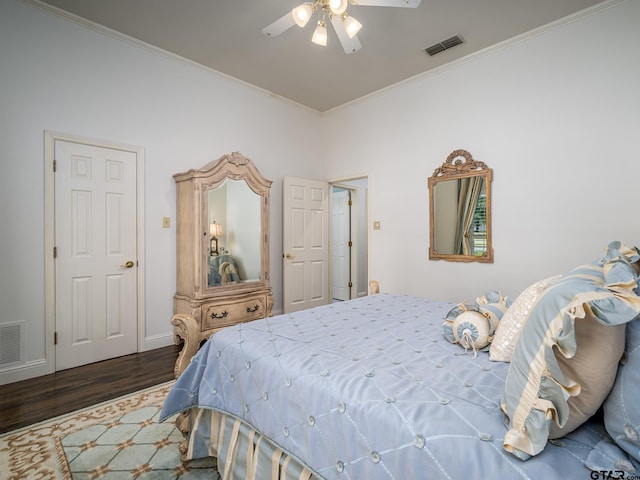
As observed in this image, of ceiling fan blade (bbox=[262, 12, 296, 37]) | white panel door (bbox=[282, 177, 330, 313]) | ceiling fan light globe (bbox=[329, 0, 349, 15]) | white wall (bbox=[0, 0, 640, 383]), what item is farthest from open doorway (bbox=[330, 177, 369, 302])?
ceiling fan light globe (bbox=[329, 0, 349, 15])

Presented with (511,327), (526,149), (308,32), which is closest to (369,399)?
(511,327)

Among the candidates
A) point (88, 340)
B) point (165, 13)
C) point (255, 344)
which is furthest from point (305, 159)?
point (255, 344)

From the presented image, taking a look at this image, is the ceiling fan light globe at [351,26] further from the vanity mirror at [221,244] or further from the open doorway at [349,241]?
the open doorway at [349,241]

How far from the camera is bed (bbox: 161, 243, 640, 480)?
803 millimetres

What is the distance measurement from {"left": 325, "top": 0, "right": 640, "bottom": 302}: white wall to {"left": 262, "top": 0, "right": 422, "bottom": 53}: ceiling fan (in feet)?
5.73

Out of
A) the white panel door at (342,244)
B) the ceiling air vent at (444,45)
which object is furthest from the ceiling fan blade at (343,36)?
the white panel door at (342,244)

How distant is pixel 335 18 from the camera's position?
230cm

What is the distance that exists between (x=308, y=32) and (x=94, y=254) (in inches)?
116

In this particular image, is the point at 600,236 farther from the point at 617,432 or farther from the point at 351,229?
the point at 351,229

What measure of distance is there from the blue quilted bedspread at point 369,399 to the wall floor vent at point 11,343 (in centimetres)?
202

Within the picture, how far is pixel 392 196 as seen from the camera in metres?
4.24

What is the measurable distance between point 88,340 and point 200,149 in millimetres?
Result: 2282

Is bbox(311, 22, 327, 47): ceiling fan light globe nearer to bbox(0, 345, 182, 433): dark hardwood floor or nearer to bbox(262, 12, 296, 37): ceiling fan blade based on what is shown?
bbox(262, 12, 296, 37): ceiling fan blade

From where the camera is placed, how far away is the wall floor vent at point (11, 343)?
2.63 m
